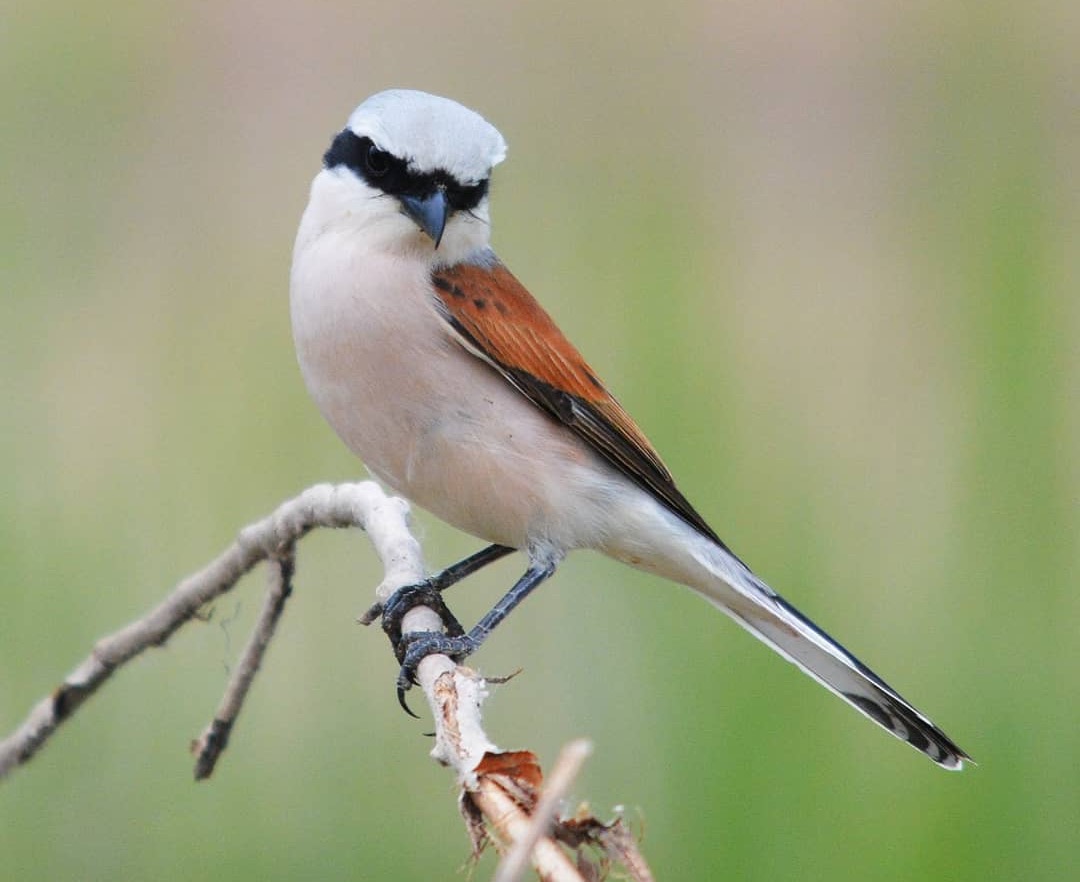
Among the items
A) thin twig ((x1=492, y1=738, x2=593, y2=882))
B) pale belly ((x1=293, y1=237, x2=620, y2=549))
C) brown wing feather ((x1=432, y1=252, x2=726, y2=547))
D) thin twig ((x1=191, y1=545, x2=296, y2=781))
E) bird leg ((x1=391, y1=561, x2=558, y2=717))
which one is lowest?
thin twig ((x1=492, y1=738, x2=593, y2=882))

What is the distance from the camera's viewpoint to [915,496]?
241cm

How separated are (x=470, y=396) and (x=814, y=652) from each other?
1.88ft

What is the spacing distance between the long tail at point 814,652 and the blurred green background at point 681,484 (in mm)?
34

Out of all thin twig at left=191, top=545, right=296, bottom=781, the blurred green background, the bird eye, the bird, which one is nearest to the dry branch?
thin twig at left=191, top=545, right=296, bottom=781

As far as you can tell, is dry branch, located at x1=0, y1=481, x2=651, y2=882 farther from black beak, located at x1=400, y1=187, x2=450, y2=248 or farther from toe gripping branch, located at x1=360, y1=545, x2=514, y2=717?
black beak, located at x1=400, y1=187, x2=450, y2=248

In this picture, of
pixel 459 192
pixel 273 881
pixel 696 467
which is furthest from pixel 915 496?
pixel 273 881

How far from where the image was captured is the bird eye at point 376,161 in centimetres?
203

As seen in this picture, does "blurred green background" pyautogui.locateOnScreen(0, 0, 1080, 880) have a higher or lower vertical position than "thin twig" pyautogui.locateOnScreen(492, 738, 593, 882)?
higher

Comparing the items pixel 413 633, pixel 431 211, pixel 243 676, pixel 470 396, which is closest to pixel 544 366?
pixel 470 396

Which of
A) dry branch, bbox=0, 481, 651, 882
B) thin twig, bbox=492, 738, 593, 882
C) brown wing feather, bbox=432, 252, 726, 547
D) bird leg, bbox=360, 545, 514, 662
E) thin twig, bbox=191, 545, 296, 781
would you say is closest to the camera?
thin twig, bbox=492, 738, 593, 882

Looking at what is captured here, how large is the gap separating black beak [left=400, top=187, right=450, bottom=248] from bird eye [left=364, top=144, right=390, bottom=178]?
5cm

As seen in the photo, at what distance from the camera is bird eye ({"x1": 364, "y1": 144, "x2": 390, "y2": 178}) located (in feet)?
6.66

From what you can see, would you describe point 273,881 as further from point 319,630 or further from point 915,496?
point 915,496

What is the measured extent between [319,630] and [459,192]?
763 millimetres
